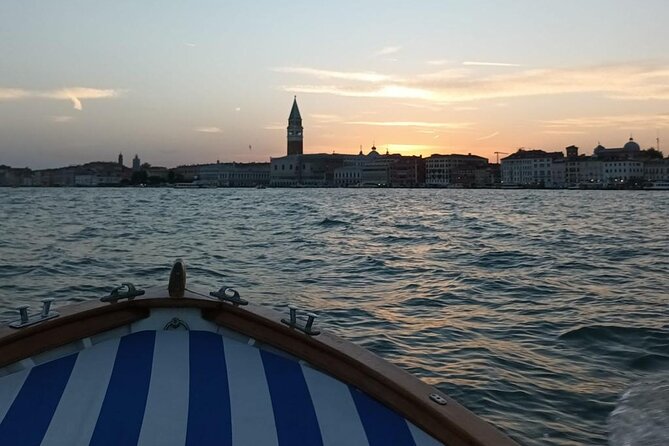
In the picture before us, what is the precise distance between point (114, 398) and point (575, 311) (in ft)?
16.1

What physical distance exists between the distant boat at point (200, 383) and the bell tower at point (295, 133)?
10938cm

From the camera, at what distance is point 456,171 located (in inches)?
4058

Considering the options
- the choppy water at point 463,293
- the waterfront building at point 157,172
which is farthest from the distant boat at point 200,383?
the waterfront building at point 157,172

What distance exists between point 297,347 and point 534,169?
96.7 metres

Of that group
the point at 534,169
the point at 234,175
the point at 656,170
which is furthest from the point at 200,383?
the point at 234,175

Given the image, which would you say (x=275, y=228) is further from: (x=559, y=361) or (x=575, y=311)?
(x=559, y=361)

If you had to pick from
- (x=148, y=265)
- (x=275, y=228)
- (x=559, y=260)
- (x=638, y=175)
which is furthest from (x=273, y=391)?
(x=638, y=175)

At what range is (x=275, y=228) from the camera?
16.3 metres

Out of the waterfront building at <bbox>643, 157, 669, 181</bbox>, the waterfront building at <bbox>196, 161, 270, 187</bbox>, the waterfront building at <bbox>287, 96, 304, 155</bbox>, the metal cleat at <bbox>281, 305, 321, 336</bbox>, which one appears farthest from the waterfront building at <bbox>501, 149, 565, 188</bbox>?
the metal cleat at <bbox>281, 305, 321, 336</bbox>

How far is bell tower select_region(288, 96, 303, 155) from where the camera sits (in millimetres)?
110562

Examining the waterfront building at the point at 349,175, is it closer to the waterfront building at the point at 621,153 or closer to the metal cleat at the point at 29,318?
the waterfront building at the point at 621,153

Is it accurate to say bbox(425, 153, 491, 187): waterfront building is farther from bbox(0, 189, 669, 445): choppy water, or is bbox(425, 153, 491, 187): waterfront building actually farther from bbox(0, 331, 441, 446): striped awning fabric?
bbox(0, 331, 441, 446): striped awning fabric

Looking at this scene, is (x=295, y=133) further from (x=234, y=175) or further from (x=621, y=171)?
(x=621, y=171)

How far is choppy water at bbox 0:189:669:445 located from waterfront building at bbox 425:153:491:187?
296ft
